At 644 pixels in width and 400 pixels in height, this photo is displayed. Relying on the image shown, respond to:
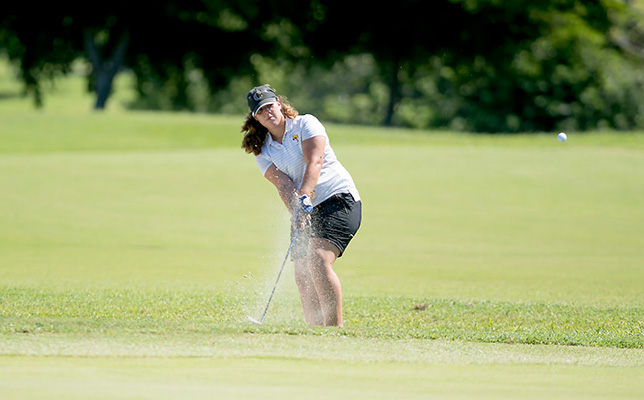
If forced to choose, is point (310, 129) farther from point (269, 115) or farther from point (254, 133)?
point (254, 133)

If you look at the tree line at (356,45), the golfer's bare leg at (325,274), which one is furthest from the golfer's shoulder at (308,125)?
the tree line at (356,45)

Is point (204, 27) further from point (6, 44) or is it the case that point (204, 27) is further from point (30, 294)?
point (30, 294)

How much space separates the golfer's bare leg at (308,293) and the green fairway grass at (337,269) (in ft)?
1.49

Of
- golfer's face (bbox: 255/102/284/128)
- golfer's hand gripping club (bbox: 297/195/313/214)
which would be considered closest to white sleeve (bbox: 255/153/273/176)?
golfer's face (bbox: 255/102/284/128)

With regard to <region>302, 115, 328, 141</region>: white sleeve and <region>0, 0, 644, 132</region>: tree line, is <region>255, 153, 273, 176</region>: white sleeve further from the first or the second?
<region>0, 0, 644, 132</region>: tree line

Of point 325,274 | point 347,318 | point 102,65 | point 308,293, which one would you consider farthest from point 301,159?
point 102,65

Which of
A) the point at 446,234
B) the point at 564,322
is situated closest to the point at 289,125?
the point at 564,322

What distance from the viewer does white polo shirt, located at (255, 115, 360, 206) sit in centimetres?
601

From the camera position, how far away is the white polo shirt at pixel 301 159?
6008 mm

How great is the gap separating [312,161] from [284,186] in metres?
0.35

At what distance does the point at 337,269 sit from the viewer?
33.6 feet

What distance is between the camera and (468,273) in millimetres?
10000

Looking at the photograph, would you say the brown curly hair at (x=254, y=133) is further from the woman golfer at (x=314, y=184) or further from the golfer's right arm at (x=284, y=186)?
the golfer's right arm at (x=284, y=186)

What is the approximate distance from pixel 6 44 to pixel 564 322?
35024 millimetres
